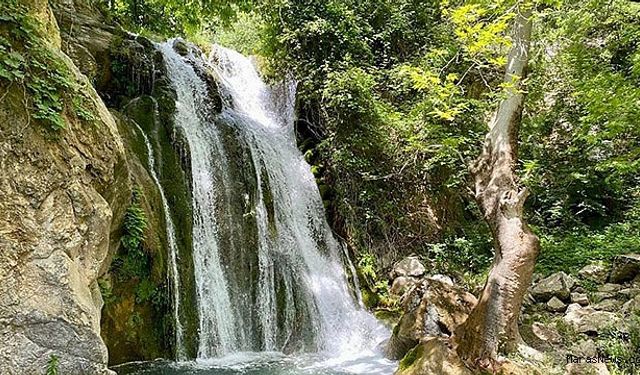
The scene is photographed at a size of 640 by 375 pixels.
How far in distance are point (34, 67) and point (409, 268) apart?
8.04 m

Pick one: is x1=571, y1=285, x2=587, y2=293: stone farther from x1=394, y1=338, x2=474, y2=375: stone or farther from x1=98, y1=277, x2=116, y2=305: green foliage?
x1=98, y1=277, x2=116, y2=305: green foliage

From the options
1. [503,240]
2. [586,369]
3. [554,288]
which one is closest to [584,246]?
[554,288]

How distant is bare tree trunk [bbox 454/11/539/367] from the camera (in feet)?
16.7

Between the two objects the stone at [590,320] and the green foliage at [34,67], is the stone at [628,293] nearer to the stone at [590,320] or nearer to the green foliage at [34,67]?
the stone at [590,320]

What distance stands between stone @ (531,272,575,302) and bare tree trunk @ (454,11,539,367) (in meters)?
3.01

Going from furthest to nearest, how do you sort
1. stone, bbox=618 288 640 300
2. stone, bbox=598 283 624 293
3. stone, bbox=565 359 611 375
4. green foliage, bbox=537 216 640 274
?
green foliage, bbox=537 216 640 274
stone, bbox=598 283 624 293
stone, bbox=618 288 640 300
stone, bbox=565 359 611 375

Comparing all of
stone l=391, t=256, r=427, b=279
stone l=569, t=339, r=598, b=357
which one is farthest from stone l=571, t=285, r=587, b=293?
stone l=391, t=256, r=427, b=279

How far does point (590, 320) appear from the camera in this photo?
6.43m

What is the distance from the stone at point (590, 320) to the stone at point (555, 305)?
16.4 inches

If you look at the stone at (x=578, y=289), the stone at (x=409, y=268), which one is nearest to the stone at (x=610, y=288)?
the stone at (x=578, y=289)

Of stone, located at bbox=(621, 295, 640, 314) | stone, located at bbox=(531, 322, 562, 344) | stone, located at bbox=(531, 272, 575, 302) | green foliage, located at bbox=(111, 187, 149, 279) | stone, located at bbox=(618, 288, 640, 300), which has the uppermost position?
green foliage, located at bbox=(111, 187, 149, 279)

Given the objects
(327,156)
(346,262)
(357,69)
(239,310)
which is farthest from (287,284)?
(357,69)

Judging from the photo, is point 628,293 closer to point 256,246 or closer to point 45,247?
point 256,246

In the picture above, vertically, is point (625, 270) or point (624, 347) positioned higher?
point (625, 270)
